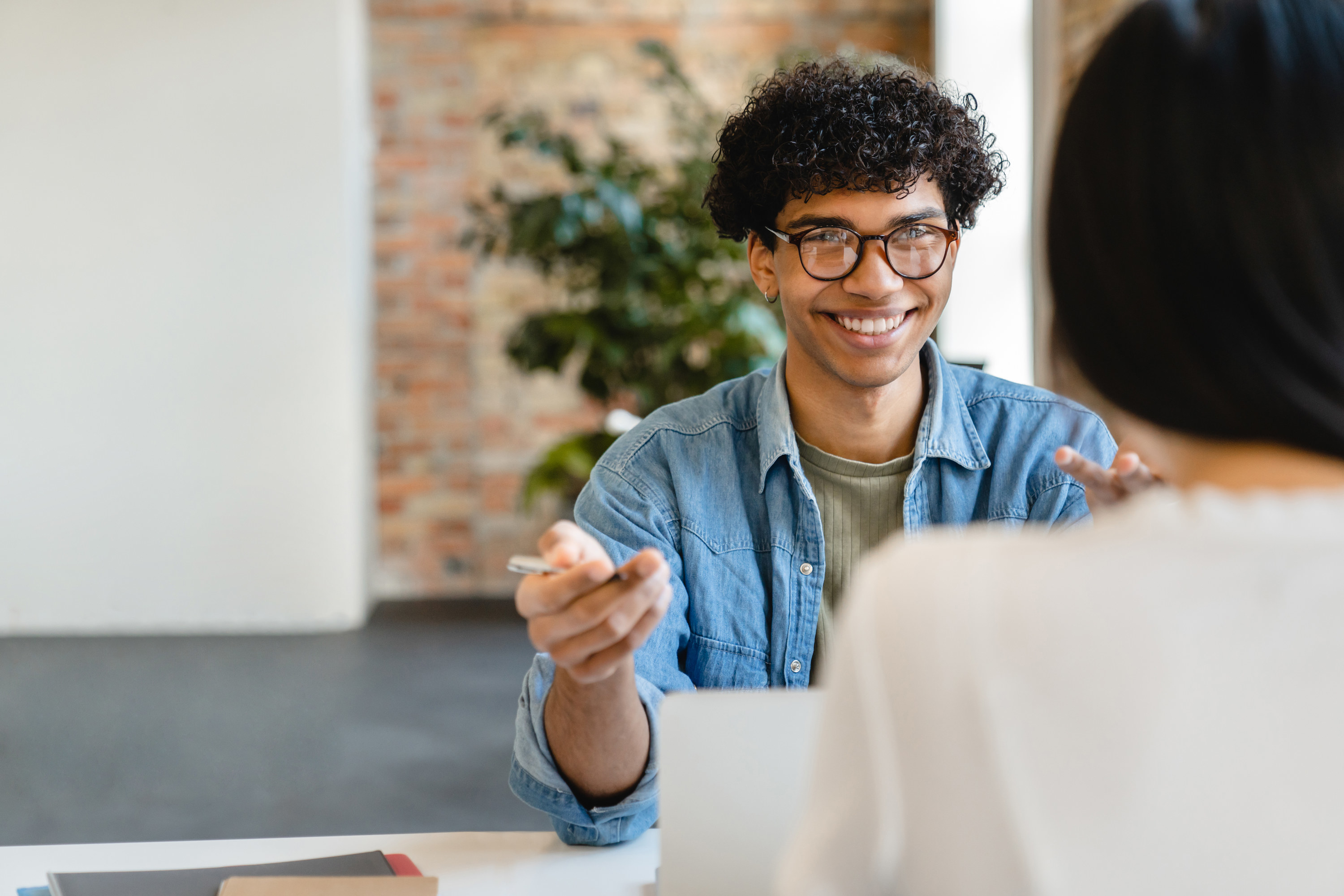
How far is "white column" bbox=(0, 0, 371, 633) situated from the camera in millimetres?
4320

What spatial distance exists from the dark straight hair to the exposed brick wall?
4.52 meters

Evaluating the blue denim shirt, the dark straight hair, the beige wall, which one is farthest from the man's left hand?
the beige wall

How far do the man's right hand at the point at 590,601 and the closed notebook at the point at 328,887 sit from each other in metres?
0.21

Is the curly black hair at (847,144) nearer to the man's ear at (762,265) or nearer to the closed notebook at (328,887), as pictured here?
the man's ear at (762,265)

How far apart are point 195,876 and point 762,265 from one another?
3.12ft

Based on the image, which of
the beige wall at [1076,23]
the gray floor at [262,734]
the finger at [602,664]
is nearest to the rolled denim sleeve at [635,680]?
the finger at [602,664]

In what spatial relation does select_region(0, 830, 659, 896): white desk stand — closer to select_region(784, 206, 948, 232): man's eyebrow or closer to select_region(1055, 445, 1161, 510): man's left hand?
select_region(1055, 445, 1161, 510): man's left hand

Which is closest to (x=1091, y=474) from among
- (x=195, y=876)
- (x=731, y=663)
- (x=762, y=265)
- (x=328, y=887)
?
(x=731, y=663)

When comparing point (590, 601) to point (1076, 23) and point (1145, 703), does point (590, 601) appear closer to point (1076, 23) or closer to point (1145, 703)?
point (1145, 703)

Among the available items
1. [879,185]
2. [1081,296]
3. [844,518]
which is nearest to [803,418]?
[844,518]

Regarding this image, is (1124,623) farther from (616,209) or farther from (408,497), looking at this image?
(408,497)

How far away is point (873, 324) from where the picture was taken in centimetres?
131

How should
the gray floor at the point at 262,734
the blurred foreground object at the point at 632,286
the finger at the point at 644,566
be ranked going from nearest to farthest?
1. the finger at the point at 644,566
2. the gray floor at the point at 262,734
3. the blurred foreground object at the point at 632,286

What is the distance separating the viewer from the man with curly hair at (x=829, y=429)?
128 centimetres
